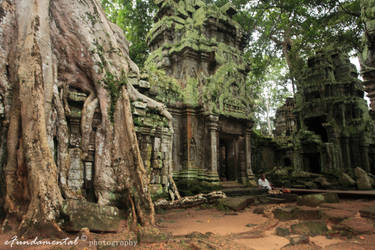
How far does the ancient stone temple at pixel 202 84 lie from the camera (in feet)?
29.9

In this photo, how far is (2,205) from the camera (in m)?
3.46

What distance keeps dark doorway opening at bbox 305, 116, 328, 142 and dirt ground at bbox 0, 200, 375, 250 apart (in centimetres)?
1053

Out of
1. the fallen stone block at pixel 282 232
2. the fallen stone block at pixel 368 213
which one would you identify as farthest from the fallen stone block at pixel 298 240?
the fallen stone block at pixel 368 213

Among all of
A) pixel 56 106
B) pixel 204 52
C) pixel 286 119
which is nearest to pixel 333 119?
pixel 286 119

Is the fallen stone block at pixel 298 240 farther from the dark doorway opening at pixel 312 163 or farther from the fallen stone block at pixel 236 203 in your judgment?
the dark doorway opening at pixel 312 163

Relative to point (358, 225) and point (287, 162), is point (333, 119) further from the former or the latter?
point (358, 225)

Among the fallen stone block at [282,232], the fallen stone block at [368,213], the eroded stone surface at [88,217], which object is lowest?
the fallen stone block at [282,232]

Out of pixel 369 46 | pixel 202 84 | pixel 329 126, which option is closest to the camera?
pixel 369 46

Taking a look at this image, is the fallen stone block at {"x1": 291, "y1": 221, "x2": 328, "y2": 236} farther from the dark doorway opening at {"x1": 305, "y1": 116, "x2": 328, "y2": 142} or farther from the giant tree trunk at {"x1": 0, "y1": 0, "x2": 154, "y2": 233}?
the dark doorway opening at {"x1": 305, "y1": 116, "x2": 328, "y2": 142}

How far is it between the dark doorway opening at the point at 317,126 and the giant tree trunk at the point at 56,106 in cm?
1318

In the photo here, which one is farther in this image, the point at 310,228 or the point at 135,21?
the point at 135,21

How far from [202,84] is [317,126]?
384 inches

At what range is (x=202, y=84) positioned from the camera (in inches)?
382

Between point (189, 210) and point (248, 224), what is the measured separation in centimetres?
196
